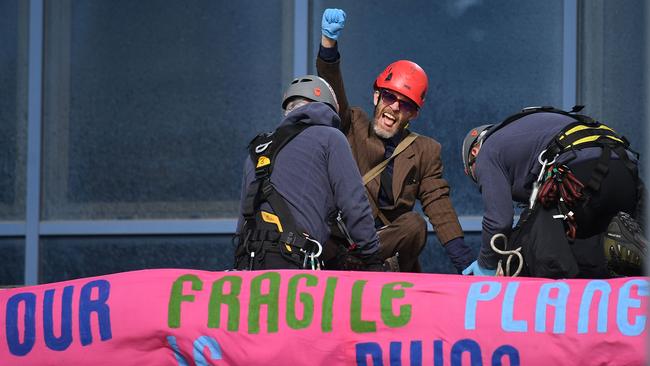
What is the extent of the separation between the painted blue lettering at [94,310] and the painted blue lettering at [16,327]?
0.24 metres

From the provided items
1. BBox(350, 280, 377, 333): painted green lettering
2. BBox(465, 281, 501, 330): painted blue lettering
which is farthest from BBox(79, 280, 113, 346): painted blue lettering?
BBox(465, 281, 501, 330): painted blue lettering

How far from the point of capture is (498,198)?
602 cm

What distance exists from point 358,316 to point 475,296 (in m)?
0.55

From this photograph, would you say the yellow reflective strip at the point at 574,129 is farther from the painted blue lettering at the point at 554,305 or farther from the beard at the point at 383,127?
the beard at the point at 383,127

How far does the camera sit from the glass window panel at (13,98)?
9.25 m

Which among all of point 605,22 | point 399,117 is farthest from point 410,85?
point 605,22

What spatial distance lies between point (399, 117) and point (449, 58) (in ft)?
5.83

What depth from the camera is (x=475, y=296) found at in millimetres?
5301

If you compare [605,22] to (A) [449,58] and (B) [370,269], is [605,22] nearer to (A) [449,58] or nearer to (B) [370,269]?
(A) [449,58]

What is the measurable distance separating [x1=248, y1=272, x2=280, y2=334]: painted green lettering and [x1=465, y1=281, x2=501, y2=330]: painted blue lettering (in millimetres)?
889

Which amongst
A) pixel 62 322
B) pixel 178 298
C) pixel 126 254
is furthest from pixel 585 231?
pixel 126 254

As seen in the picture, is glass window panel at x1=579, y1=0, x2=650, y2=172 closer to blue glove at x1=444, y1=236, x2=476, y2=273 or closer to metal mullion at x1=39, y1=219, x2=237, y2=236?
blue glove at x1=444, y1=236, x2=476, y2=273

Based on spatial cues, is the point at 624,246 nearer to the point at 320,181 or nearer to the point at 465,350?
the point at 465,350

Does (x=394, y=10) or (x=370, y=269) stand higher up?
(x=394, y=10)
